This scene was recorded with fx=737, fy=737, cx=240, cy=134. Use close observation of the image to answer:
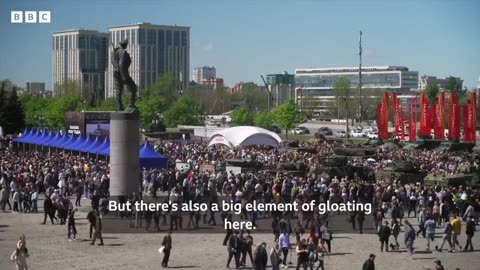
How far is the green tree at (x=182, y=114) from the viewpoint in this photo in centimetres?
9425

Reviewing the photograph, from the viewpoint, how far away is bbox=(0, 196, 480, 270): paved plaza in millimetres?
18938

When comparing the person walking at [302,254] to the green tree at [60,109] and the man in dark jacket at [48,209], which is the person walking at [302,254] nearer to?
the man in dark jacket at [48,209]

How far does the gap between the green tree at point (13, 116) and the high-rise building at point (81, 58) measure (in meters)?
48.1

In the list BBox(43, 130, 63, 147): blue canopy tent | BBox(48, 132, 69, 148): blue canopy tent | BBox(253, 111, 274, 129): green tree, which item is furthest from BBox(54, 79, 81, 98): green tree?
BBox(48, 132, 69, 148): blue canopy tent

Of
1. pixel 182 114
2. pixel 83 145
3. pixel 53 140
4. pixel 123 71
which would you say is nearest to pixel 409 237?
pixel 123 71

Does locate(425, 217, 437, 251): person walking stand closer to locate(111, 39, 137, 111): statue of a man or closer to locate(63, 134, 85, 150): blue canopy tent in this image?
locate(111, 39, 137, 111): statue of a man

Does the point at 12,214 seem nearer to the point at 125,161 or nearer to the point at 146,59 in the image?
the point at 125,161

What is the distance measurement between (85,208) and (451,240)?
1348cm

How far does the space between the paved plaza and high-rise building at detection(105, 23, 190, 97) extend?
104 meters

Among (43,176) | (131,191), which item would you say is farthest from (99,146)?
(131,191)

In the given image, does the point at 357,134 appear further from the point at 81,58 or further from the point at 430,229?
the point at 430,229

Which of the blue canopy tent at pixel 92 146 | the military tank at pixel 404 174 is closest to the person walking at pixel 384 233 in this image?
the military tank at pixel 404 174

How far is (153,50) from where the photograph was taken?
13888cm

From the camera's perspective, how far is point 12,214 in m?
27.0
